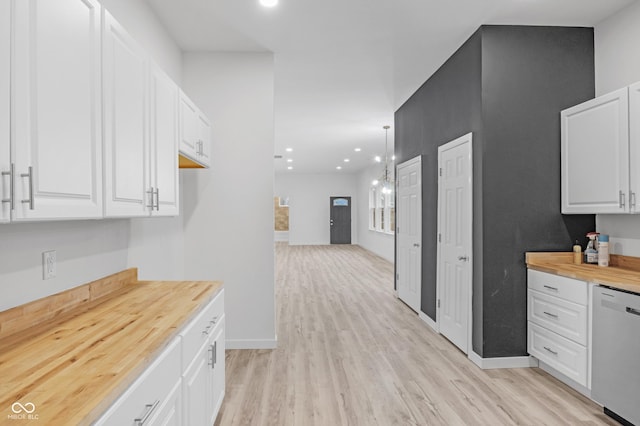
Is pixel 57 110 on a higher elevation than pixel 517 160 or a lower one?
lower

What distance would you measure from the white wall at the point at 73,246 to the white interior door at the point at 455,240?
276 cm

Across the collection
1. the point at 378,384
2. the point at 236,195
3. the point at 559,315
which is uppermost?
the point at 236,195

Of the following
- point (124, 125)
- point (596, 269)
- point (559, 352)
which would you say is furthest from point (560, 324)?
point (124, 125)

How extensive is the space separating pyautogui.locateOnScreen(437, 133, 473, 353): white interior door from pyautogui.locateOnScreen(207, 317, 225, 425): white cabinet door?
226 cm

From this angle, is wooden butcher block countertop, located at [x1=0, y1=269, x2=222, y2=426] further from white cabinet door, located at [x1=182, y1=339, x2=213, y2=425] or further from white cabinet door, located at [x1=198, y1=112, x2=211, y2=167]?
white cabinet door, located at [x1=198, y1=112, x2=211, y2=167]

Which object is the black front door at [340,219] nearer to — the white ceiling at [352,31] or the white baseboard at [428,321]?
the white ceiling at [352,31]

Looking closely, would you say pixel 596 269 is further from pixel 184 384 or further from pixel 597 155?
pixel 184 384

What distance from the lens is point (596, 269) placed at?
9.38ft

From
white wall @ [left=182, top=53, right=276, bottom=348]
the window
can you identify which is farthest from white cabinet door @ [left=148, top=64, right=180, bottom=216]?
the window

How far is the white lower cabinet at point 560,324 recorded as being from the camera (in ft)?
8.77

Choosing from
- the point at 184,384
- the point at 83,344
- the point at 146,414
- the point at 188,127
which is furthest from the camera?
the point at 188,127

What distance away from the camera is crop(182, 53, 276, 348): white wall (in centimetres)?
375

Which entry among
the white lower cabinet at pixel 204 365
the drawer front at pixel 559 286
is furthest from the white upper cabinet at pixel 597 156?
the white lower cabinet at pixel 204 365

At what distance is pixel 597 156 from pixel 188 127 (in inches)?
123
